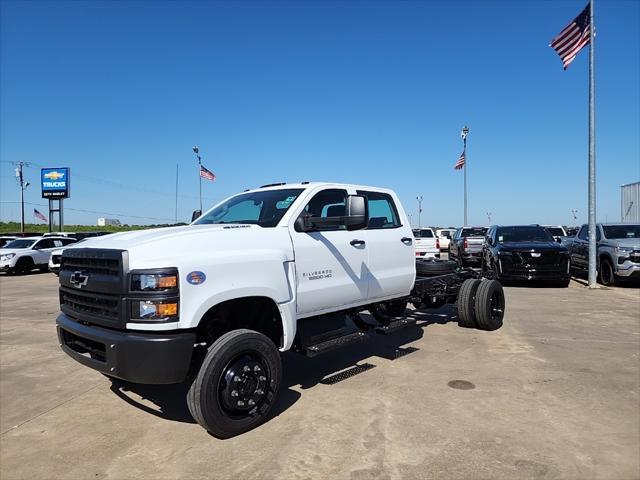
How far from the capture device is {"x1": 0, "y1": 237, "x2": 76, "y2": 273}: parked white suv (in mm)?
20625

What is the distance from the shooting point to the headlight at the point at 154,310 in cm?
338

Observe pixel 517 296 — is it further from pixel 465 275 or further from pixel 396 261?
pixel 396 261

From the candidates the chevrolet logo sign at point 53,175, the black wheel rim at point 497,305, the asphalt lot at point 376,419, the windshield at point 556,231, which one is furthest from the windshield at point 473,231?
the chevrolet logo sign at point 53,175

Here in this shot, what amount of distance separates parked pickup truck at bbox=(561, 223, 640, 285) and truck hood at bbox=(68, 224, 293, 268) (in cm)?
1190

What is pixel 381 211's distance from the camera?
593 centimetres

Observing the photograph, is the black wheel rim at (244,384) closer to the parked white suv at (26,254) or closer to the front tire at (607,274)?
the front tire at (607,274)

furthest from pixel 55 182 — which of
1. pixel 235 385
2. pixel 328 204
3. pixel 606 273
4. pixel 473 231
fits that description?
pixel 235 385

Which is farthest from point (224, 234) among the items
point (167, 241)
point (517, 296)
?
point (517, 296)

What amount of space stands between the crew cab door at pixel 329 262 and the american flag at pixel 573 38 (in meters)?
12.3

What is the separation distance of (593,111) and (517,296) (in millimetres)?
6568

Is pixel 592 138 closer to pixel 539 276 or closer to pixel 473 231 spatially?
pixel 539 276

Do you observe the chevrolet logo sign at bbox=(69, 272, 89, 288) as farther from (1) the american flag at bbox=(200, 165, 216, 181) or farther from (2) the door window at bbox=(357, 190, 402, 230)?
(1) the american flag at bbox=(200, 165, 216, 181)

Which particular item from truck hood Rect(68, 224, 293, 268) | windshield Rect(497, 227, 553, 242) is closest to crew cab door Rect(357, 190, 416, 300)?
truck hood Rect(68, 224, 293, 268)

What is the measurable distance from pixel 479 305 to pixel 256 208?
423cm
